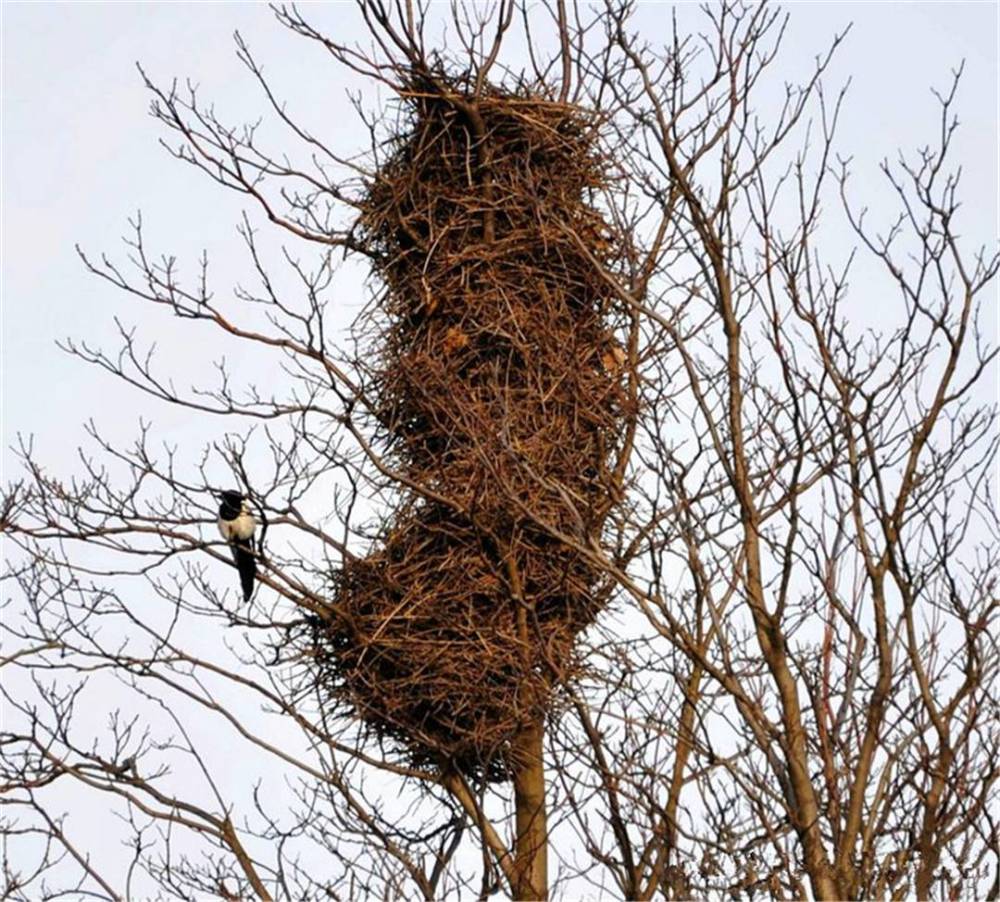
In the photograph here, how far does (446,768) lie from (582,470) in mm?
1068

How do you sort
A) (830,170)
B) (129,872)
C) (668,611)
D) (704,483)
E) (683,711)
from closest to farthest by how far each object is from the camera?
(668,611) < (830,170) < (129,872) < (683,711) < (704,483)

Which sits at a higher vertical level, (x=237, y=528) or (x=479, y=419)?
(x=479, y=419)

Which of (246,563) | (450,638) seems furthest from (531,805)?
(246,563)

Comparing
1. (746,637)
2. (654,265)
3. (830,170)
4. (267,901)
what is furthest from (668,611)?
(267,901)

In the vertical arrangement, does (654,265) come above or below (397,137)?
below

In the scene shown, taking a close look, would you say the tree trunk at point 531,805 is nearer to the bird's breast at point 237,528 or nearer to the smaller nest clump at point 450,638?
the smaller nest clump at point 450,638

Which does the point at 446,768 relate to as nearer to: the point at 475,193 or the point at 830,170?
the point at 475,193

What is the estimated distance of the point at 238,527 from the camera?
19.9 ft

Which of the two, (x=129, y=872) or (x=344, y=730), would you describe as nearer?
(x=129, y=872)

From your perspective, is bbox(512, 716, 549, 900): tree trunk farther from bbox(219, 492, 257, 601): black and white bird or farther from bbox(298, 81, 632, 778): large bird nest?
bbox(219, 492, 257, 601): black and white bird

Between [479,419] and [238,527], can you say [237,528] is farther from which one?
[479,419]

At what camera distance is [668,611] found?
4.11 m

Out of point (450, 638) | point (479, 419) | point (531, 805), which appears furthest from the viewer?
point (531, 805)

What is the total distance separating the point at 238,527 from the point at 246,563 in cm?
18
